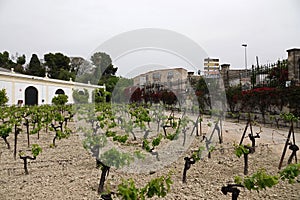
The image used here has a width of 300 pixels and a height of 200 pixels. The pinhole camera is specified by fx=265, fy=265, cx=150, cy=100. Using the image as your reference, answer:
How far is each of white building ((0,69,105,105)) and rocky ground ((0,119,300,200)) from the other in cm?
1507

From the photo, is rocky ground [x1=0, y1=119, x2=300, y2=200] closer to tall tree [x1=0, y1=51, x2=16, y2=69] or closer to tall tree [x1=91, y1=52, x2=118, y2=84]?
tall tree [x1=91, y1=52, x2=118, y2=84]

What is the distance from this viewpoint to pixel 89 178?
154 inches

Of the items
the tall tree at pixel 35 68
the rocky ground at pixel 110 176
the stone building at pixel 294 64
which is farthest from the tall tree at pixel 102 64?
the tall tree at pixel 35 68

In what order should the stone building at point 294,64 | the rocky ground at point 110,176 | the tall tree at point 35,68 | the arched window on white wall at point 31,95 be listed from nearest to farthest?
1. the rocky ground at point 110,176
2. the stone building at point 294,64
3. the arched window on white wall at point 31,95
4. the tall tree at point 35,68

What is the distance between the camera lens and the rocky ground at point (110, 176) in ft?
10.8

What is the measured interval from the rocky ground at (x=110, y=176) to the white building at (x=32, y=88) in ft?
49.5

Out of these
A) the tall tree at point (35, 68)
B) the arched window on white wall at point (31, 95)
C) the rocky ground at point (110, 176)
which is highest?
the tall tree at point (35, 68)

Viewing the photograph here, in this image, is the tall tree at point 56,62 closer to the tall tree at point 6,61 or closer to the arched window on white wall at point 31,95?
the tall tree at point 6,61

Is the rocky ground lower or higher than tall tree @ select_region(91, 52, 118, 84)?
lower

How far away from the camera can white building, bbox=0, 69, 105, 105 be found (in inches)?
843

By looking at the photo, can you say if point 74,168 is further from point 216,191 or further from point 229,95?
point 229,95

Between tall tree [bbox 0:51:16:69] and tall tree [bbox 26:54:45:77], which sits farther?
tall tree [bbox 0:51:16:69]

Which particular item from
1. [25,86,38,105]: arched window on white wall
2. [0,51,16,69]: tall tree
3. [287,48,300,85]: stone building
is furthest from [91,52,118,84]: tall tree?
[0,51,16,69]: tall tree

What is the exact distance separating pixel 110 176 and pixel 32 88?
23182 mm
